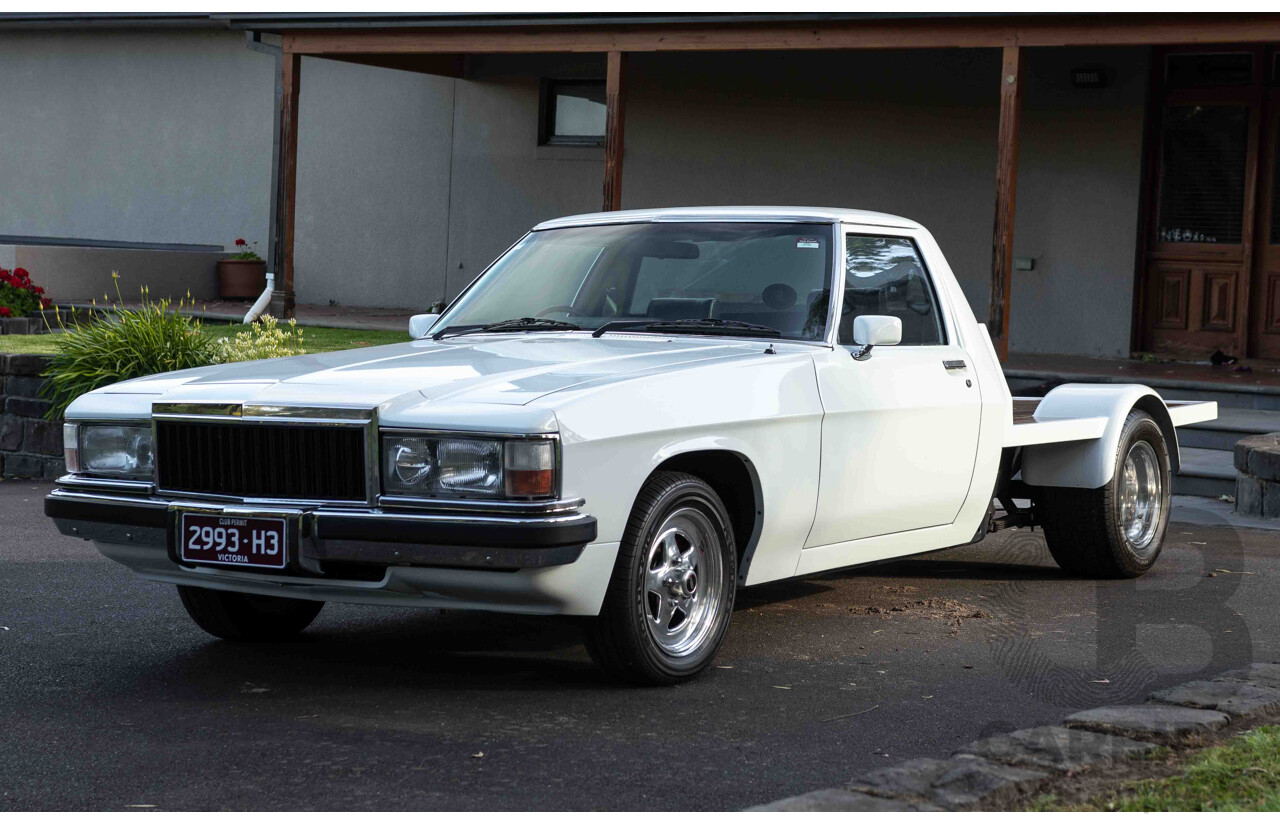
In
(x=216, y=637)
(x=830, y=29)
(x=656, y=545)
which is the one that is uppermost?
(x=830, y=29)

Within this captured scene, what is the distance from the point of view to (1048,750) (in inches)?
151

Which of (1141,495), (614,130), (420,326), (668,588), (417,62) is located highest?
(417,62)

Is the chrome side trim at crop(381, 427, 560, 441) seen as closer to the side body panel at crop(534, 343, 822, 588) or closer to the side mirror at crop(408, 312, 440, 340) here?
the side body panel at crop(534, 343, 822, 588)

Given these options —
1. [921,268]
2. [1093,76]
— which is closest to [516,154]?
[1093,76]

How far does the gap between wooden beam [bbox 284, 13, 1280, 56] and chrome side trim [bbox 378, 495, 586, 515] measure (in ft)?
29.9

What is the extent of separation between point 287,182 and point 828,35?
20.0ft

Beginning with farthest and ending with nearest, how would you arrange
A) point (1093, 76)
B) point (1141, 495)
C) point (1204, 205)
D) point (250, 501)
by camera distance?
1. point (1093, 76)
2. point (1204, 205)
3. point (1141, 495)
4. point (250, 501)

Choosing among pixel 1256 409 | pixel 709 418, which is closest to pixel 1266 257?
pixel 1256 409

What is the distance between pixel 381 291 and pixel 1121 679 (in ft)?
51.6

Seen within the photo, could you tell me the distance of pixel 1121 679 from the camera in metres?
5.07

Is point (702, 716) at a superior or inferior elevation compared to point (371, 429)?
inferior

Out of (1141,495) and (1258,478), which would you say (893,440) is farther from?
(1258,478)

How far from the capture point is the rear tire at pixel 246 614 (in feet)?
17.8

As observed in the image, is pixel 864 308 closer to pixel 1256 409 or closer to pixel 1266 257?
pixel 1256 409
